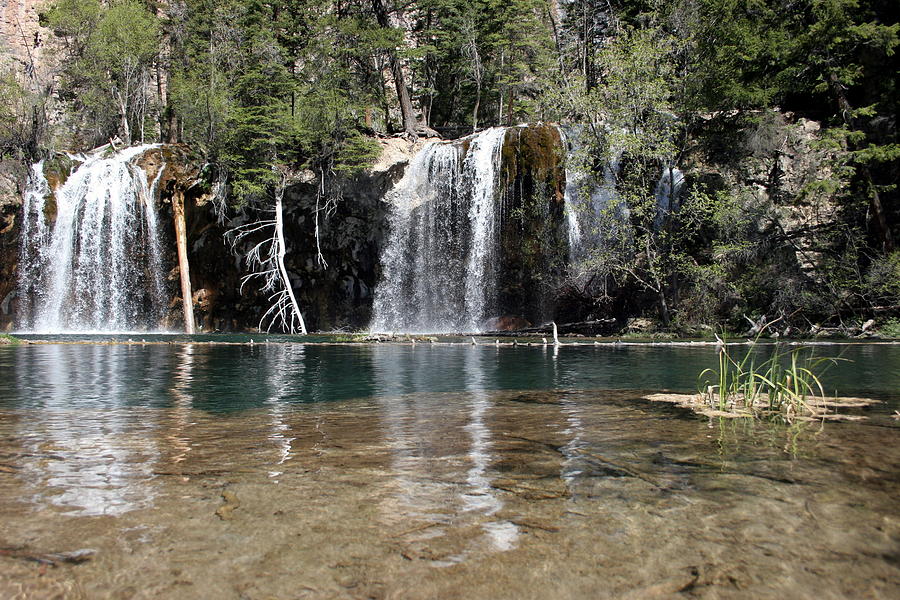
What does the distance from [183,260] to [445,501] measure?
94.8 feet

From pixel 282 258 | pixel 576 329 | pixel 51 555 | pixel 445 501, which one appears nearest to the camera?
pixel 51 555

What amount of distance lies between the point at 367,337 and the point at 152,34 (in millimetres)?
33490

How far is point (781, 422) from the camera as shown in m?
→ 5.66

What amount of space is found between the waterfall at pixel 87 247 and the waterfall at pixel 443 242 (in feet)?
41.3

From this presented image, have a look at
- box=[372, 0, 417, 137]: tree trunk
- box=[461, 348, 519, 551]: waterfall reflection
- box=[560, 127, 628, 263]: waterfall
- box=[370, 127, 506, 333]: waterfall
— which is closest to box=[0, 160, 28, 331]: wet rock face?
box=[370, 127, 506, 333]: waterfall

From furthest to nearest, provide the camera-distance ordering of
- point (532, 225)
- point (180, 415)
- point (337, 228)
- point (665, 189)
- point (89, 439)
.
→ point (337, 228) → point (532, 225) → point (665, 189) → point (180, 415) → point (89, 439)

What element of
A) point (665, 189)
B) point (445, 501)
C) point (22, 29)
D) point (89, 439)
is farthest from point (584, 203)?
point (22, 29)

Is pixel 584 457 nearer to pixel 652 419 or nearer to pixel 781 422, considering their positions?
pixel 652 419

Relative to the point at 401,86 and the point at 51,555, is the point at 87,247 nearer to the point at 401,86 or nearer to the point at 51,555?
the point at 401,86

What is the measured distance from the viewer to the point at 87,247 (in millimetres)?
29906

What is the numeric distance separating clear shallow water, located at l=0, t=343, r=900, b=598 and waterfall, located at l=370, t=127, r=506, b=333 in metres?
20.7

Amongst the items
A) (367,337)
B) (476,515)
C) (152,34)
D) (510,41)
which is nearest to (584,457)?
(476,515)

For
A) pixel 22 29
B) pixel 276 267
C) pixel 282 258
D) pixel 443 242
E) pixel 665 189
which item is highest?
pixel 22 29

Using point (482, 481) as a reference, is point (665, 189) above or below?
above
